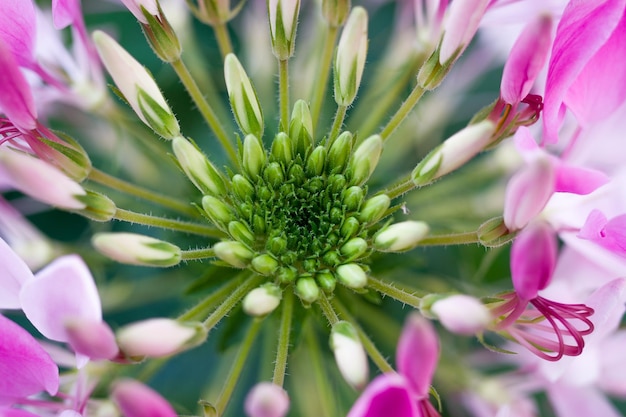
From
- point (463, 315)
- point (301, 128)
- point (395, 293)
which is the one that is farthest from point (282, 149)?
point (463, 315)

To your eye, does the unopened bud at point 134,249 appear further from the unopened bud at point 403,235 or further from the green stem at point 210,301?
the unopened bud at point 403,235

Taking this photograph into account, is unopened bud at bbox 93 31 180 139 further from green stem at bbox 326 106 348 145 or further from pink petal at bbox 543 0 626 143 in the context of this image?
pink petal at bbox 543 0 626 143

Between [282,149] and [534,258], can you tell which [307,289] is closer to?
[282,149]

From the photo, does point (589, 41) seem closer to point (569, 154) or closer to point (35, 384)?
point (569, 154)

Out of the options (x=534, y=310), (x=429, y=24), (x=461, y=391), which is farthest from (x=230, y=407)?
(x=429, y=24)

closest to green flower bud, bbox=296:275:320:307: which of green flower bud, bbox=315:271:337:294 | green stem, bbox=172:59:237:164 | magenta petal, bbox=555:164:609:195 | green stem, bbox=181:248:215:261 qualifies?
green flower bud, bbox=315:271:337:294

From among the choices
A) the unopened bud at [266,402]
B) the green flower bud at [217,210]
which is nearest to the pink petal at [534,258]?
the unopened bud at [266,402]
